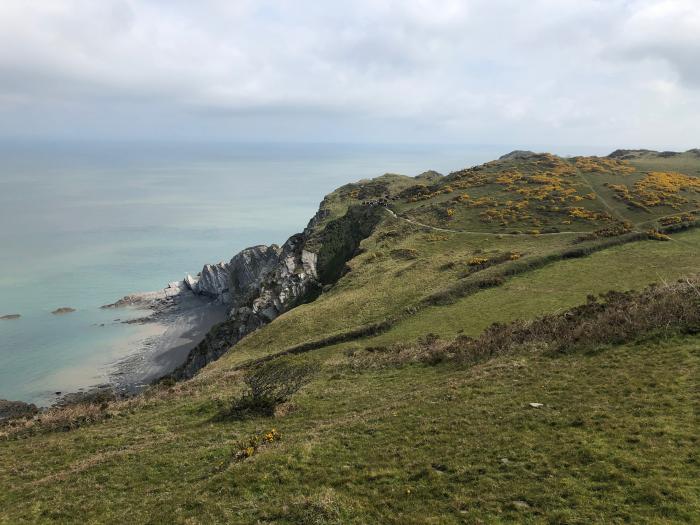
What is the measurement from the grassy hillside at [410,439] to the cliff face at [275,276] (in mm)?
27601

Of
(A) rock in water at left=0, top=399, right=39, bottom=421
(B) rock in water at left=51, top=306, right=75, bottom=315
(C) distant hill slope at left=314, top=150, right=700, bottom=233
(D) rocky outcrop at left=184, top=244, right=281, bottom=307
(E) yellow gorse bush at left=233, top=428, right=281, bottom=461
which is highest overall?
(C) distant hill slope at left=314, top=150, right=700, bottom=233

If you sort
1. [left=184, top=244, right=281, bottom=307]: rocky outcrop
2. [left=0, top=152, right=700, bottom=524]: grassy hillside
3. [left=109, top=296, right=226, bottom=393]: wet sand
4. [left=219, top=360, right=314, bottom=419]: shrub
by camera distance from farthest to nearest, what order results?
1. [left=184, top=244, right=281, bottom=307]: rocky outcrop
2. [left=109, top=296, right=226, bottom=393]: wet sand
3. [left=219, top=360, right=314, bottom=419]: shrub
4. [left=0, top=152, right=700, bottom=524]: grassy hillside

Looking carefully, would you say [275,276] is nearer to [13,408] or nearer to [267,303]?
[267,303]

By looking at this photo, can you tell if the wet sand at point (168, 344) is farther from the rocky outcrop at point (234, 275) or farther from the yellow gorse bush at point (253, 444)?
the yellow gorse bush at point (253, 444)

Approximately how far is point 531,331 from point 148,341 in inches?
3185

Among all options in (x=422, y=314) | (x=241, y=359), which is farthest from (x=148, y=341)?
(x=422, y=314)

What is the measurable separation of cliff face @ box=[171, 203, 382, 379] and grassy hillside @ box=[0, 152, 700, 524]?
90.6 feet

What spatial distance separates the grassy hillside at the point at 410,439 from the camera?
13555 mm

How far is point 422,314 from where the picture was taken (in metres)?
43.6

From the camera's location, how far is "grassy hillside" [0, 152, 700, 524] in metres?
13.6

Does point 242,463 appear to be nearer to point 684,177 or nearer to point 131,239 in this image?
point 684,177

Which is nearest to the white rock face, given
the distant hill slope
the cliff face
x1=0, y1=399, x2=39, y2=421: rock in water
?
the cliff face

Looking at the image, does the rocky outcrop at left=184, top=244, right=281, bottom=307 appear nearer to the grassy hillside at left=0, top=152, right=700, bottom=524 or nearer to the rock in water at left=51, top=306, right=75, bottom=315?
the rock in water at left=51, top=306, right=75, bottom=315

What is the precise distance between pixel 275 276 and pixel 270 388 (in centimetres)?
5711
